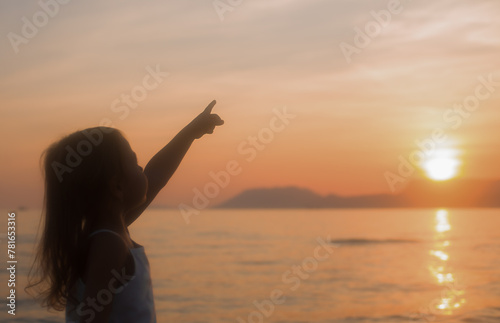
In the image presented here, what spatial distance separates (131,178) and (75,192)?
161 millimetres

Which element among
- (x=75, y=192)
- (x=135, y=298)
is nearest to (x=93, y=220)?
(x=75, y=192)

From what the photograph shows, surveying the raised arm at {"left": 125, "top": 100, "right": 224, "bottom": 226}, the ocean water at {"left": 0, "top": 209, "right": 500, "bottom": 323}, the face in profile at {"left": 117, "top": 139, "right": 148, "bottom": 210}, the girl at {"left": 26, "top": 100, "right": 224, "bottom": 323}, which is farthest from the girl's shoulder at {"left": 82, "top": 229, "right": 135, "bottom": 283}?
the ocean water at {"left": 0, "top": 209, "right": 500, "bottom": 323}

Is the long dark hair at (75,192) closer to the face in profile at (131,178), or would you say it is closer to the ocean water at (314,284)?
the face in profile at (131,178)

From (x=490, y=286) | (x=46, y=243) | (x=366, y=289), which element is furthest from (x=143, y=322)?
(x=490, y=286)

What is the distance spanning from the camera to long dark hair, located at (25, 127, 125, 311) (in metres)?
1.77

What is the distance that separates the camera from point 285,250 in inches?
1280

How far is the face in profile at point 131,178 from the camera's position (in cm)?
179

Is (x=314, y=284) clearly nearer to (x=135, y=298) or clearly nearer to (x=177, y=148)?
(x=177, y=148)

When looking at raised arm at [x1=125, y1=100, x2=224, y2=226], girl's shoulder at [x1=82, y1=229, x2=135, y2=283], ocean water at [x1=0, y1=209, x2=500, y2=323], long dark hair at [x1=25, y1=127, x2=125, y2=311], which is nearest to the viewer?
girl's shoulder at [x1=82, y1=229, x2=135, y2=283]

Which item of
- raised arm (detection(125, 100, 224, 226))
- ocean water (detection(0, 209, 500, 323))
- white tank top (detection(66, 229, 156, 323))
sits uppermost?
ocean water (detection(0, 209, 500, 323))

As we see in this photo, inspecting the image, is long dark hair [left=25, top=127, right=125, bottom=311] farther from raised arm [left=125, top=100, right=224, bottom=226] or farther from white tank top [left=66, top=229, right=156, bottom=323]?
raised arm [left=125, top=100, right=224, bottom=226]

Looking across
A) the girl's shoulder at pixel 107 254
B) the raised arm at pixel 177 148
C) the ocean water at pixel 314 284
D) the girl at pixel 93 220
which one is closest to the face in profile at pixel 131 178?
the girl at pixel 93 220

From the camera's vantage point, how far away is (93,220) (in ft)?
5.87

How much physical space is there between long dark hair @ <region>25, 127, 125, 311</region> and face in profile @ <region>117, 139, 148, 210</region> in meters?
0.02
